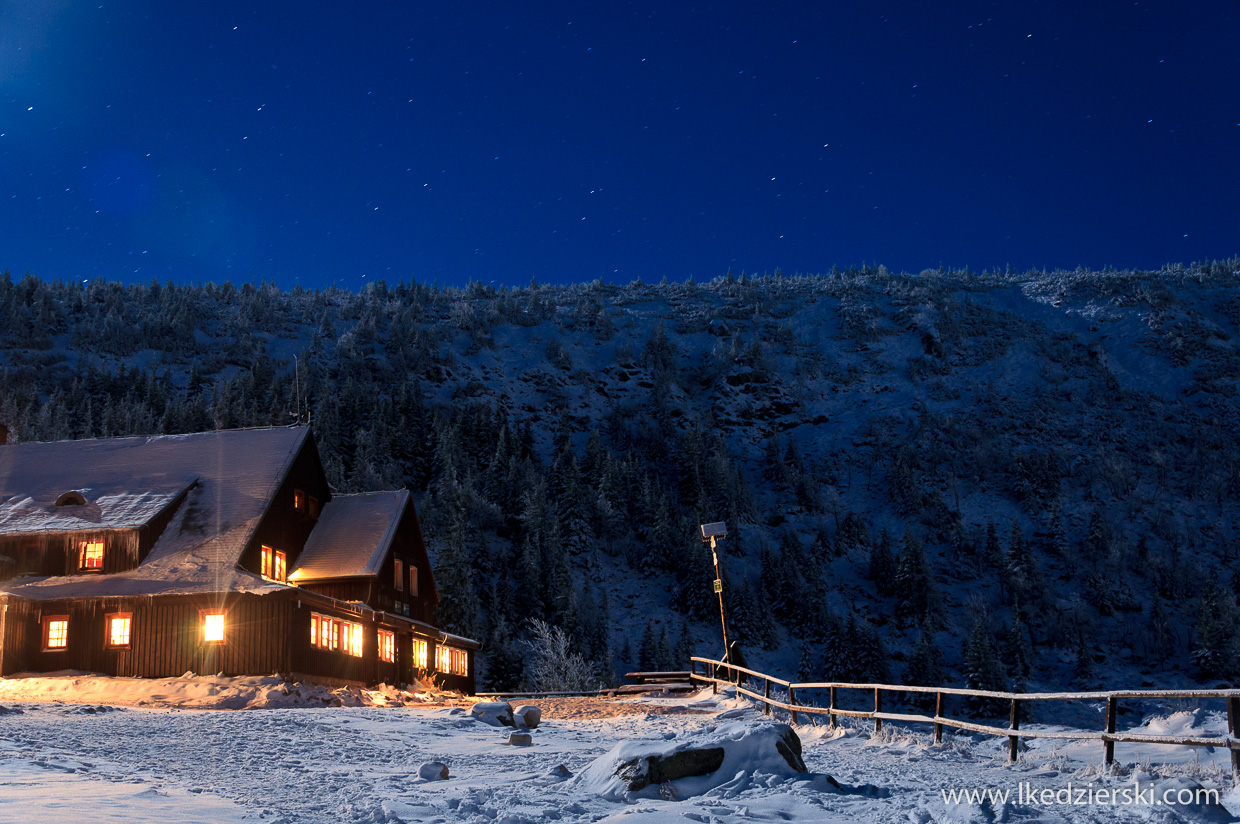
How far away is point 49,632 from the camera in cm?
2888

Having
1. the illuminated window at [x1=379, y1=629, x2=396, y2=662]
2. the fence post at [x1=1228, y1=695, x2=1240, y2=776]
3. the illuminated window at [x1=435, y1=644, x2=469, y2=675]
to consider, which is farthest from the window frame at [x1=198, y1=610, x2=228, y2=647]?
the fence post at [x1=1228, y1=695, x2=1240, y2=776]

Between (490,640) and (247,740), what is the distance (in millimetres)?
43316

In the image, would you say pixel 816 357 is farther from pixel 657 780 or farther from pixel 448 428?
pixel 657 780

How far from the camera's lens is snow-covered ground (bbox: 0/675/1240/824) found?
9.33 metres

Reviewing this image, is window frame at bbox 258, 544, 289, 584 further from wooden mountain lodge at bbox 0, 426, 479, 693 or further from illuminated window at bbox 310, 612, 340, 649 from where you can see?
illuminated window at bbox 310, 612, 340, 649

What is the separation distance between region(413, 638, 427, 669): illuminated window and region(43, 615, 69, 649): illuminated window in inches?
474

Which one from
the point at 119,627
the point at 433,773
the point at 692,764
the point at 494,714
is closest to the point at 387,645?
the point at 119,627

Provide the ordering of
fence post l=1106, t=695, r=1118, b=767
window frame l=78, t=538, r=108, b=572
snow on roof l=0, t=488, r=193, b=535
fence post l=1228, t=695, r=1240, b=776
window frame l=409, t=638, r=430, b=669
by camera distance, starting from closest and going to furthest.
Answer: fence post l=1228, t=695, r=1240, b=776
fence post l=1106, t=695, r=1118, b=767
window frame l=78, t=538, r=108, b=572
snow on roof l=0, t=488, r=193, b=535
window frame l=409, t=638, r=430, b=669

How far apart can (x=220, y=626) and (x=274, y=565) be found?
14.3 ft

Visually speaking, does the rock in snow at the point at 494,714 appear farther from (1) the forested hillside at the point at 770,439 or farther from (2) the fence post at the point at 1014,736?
(1) the forested hillside at the point at 770,439

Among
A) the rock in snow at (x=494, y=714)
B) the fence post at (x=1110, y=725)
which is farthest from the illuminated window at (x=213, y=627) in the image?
the fence post at (x=1110, y=725)

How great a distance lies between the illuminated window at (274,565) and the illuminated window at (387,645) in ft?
13.2

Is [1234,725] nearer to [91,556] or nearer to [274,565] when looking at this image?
[274,565]

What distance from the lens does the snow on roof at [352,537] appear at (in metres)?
33.5
